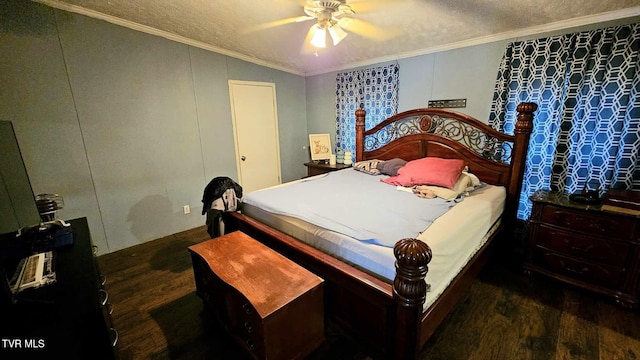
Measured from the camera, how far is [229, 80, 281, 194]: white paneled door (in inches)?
152

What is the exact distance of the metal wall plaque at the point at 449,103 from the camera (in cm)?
287

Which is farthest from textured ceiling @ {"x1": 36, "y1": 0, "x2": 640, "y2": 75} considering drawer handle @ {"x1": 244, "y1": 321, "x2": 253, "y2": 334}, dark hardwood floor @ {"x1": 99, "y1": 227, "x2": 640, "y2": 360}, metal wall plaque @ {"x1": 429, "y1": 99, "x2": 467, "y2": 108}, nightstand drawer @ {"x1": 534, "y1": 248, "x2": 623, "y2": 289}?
drawer handle @ {"x1": 244, "y1": 321, "x2": 253, "y2": 334}

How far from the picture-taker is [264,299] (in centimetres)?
129

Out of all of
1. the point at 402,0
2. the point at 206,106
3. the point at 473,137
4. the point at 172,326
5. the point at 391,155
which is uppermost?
the point at 402,0

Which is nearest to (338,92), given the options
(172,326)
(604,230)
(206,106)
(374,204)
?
(206,106)

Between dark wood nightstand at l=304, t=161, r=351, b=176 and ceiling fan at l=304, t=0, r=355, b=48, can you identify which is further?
dark wood nightstand at l=304, t=161, r=351, b=176

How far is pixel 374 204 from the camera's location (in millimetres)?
2018

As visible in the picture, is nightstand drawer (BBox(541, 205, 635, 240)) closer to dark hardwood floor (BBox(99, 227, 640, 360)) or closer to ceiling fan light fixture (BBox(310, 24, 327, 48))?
dark hardwood floor (BBox(99, 227, 640, 360))

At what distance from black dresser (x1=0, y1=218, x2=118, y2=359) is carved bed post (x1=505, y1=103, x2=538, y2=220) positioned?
317cm

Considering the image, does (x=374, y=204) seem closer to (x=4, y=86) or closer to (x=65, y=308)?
(x=65, y=308)

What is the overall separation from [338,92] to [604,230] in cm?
342

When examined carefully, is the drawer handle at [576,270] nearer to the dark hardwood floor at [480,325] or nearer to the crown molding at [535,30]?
the dark hardwood floor at [480,325]

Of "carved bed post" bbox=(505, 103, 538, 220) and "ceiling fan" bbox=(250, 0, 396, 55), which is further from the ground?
"ceiling fan" bbox=(250, 0, 396, 55)

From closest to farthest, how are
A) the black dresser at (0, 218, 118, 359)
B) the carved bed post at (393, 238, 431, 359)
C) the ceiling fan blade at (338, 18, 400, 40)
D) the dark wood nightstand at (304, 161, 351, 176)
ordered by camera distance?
the black dresser at (0, 218, 118, 359) < the carved bed post at (393, 238, 431, 359) < the ceiling fan blade at (338, 18, 400, 40) < the dark wood nightstand at (304, 161, 351, 176)
